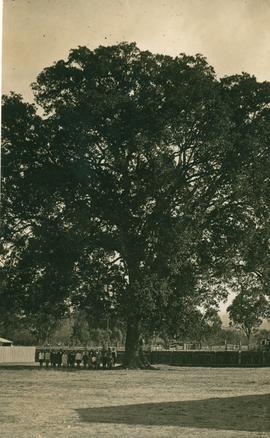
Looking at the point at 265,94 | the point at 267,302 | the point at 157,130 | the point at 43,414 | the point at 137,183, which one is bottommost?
the point at 43,414

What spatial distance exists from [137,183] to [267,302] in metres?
10.3

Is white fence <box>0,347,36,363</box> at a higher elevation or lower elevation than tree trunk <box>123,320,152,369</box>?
lower

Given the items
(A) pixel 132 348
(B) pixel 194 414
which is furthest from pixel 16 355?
(B) pixel 194 414

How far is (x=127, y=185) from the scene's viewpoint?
1410 inches

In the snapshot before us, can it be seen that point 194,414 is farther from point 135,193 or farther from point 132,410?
point 135,193

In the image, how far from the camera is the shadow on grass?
12812 mm

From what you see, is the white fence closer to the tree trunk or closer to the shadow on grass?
the tree trunk

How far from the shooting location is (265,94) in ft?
118

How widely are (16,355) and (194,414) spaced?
41.7 m

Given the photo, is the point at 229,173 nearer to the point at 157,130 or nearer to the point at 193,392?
the point at 157,130

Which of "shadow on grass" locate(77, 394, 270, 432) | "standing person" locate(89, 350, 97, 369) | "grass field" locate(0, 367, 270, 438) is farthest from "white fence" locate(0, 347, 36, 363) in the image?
"shadow on grass" locate(77, 394, 270, 432)

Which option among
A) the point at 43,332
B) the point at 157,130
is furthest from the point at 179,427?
the point at 43,332

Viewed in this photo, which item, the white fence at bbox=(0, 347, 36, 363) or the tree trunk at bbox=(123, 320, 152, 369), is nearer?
the tree trunk at bbox=(123, 320, 152, 369)

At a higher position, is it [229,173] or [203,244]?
[229,173]
